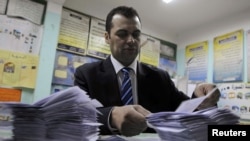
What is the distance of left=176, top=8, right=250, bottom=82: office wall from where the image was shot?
2.39 meters

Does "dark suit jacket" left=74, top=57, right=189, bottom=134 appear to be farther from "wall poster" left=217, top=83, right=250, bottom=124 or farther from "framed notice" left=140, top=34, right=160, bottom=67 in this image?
"framed notice" left=140, top=34, right=160, bottom=67

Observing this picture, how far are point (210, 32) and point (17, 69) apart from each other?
2280 mm

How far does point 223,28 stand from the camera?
257 cm

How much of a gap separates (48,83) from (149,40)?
4.91 feet

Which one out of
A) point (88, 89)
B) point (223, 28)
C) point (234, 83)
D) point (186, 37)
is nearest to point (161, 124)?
point (88, 89)

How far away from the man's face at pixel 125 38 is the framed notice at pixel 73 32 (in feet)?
4.21

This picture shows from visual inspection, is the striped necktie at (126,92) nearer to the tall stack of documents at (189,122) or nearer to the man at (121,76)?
the man at (121,76)

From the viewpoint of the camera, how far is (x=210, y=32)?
273cm

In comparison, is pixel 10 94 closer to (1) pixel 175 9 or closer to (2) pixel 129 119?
(2) pixel 129 119

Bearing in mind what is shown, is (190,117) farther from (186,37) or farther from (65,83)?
(186,37)

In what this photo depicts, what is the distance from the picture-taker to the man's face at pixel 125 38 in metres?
1.05

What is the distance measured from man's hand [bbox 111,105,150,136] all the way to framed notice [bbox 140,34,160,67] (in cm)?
227

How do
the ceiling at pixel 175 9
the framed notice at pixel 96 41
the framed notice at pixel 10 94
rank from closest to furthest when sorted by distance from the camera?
the framed notice at pixel 10 94 → the ceiling at pixel 175 9 → the framed notice at pixel 96 41

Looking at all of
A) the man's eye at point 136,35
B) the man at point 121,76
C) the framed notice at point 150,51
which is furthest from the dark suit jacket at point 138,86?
the framed notice at point 150,51
